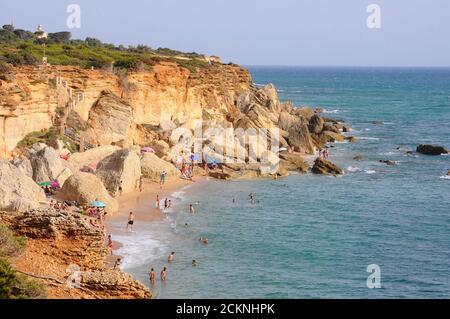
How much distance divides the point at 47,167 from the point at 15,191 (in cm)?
737

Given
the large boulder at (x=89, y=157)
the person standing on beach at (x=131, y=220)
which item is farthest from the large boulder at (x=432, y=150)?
the person standing on beach at (x=131, y=220)

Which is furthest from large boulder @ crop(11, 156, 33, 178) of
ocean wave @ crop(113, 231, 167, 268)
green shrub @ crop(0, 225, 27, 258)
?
green shrub @ crop(0, 225, 27, 258)

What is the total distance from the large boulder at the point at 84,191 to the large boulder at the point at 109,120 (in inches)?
521

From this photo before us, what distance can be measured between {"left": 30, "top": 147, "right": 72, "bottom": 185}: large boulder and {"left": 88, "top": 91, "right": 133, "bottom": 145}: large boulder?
34.8 ft

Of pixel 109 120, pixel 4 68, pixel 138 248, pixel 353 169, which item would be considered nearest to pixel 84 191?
pixel 138 248

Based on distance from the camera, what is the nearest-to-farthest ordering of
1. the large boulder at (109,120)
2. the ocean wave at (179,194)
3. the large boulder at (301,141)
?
the ocean wave at (179,194) < the large boulder at (109,120) < the large boulder at (301,141)

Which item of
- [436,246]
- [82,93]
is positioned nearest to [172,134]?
[82,93]

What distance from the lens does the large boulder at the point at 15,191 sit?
89.1ft

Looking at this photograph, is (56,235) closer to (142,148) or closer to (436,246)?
(436,246)

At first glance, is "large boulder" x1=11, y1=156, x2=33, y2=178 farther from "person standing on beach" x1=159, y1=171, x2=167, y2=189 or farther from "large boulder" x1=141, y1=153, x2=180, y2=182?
"person standing on beach" x1=159, y1=171, x2=167, y2=189

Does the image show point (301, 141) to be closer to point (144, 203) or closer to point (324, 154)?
point (324, 154)

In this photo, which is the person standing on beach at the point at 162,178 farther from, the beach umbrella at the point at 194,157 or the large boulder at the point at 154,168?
the beach umbrella at the point at 194,157

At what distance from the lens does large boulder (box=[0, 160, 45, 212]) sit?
89.1ft

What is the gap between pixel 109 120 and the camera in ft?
154
